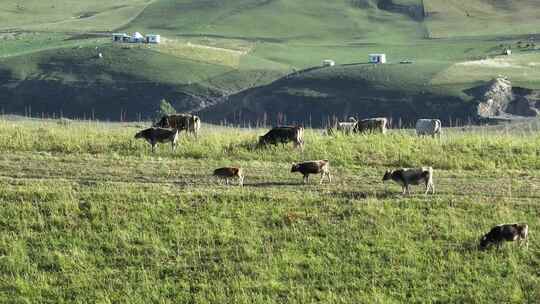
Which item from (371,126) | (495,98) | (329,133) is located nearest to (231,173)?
(329,133)

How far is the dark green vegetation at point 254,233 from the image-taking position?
20.0m

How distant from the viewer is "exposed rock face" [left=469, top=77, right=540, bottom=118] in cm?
8050

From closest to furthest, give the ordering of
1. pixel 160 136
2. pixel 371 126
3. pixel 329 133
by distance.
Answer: pixel 160 136
pixel 329 133
pixel 371 126

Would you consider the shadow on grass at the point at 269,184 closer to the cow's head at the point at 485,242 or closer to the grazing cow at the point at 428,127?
the cow's head at the point at 485,242

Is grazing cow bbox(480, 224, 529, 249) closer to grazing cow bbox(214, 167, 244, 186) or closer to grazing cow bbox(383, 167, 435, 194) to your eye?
grazing cow bbox(383, 167, 435, 194)

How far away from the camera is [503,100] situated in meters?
82.5

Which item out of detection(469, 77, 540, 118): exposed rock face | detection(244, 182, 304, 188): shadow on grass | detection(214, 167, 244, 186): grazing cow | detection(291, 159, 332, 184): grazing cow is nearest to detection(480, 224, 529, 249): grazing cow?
detection(291, 159, 332, 184): grazing cow

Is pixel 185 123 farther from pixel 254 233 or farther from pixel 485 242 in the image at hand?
pixel 485 242

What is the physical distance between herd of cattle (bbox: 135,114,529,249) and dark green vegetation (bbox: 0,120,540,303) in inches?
13.3

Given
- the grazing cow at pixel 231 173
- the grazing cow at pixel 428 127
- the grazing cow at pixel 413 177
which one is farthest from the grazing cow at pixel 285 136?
the grazing cow at pixel 428 127

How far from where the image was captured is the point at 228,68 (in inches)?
4092

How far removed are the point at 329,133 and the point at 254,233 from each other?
11517 millimetres

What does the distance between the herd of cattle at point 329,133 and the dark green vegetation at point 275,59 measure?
1756 inches

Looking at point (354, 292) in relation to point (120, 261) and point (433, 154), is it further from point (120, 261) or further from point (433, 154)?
point (433, 154)
